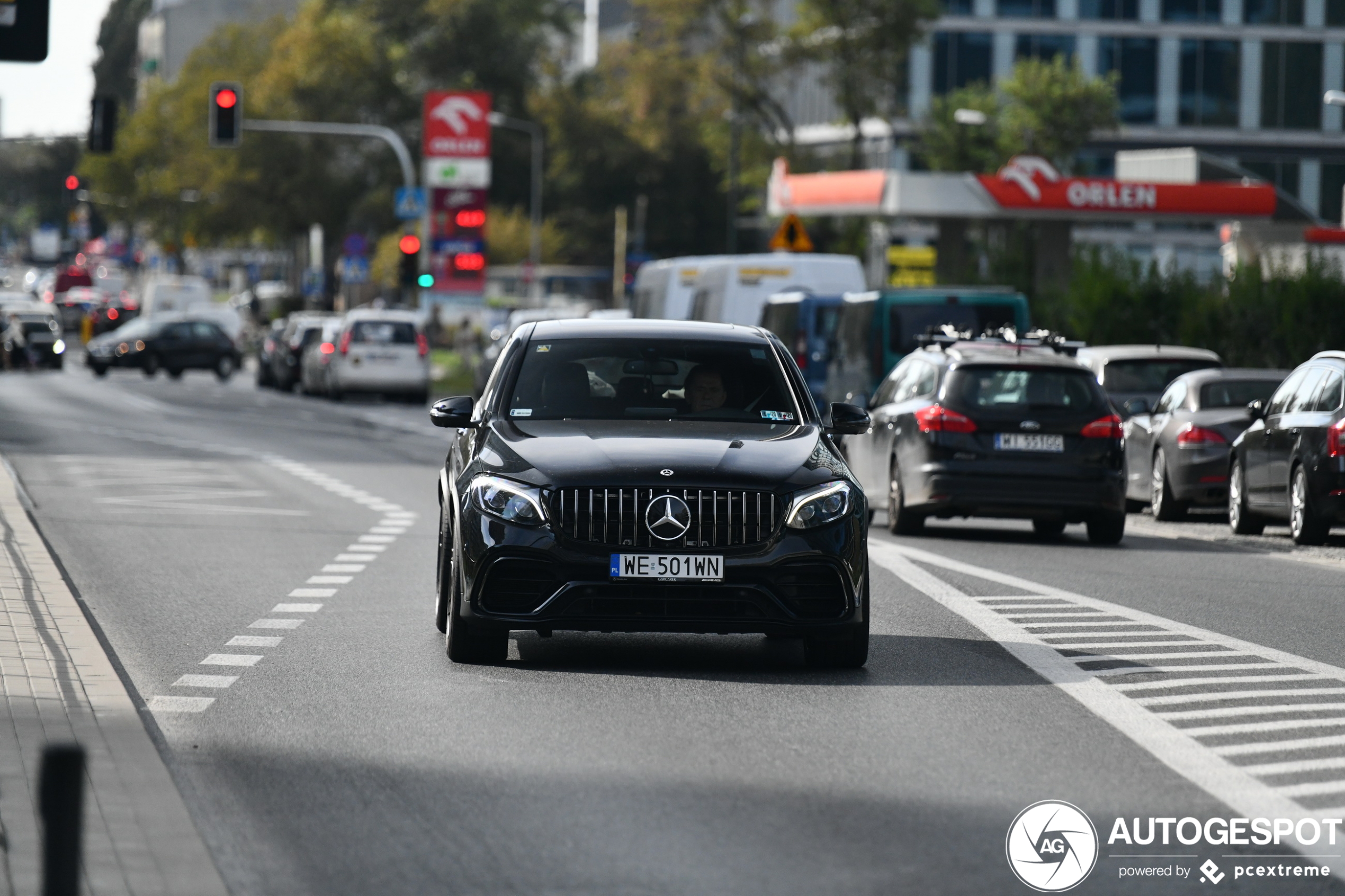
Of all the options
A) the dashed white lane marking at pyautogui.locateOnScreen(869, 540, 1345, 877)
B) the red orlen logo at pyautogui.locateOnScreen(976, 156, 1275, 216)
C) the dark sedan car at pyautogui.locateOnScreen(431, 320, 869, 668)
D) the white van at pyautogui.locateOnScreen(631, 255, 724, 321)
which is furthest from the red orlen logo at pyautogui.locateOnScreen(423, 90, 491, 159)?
the dark sedan car at pyautogui.locateOnScreen(431, 320, 869, 668)

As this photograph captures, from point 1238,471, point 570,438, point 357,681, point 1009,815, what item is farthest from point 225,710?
point 1238,471

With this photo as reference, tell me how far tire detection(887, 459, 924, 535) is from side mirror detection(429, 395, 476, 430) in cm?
853

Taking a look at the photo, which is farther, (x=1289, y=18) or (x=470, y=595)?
(x=1289, y=18)

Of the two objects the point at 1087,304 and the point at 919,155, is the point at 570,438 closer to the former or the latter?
the point at 1087,304

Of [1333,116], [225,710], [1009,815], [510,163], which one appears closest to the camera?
[1009,815]

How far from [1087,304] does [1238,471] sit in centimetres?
1471

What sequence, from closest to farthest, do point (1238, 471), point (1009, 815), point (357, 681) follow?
point (1009, 815) → point (357, 681) → point (1238, 471)

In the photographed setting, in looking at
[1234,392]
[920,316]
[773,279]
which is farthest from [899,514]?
[773,279]

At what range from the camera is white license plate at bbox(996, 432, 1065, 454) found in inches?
765

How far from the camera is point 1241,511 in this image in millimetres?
21156

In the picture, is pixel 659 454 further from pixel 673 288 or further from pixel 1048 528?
pixel 673 288

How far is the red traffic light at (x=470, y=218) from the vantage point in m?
68.4

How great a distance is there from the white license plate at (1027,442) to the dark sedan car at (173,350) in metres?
44.8

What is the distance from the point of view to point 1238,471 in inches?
835
